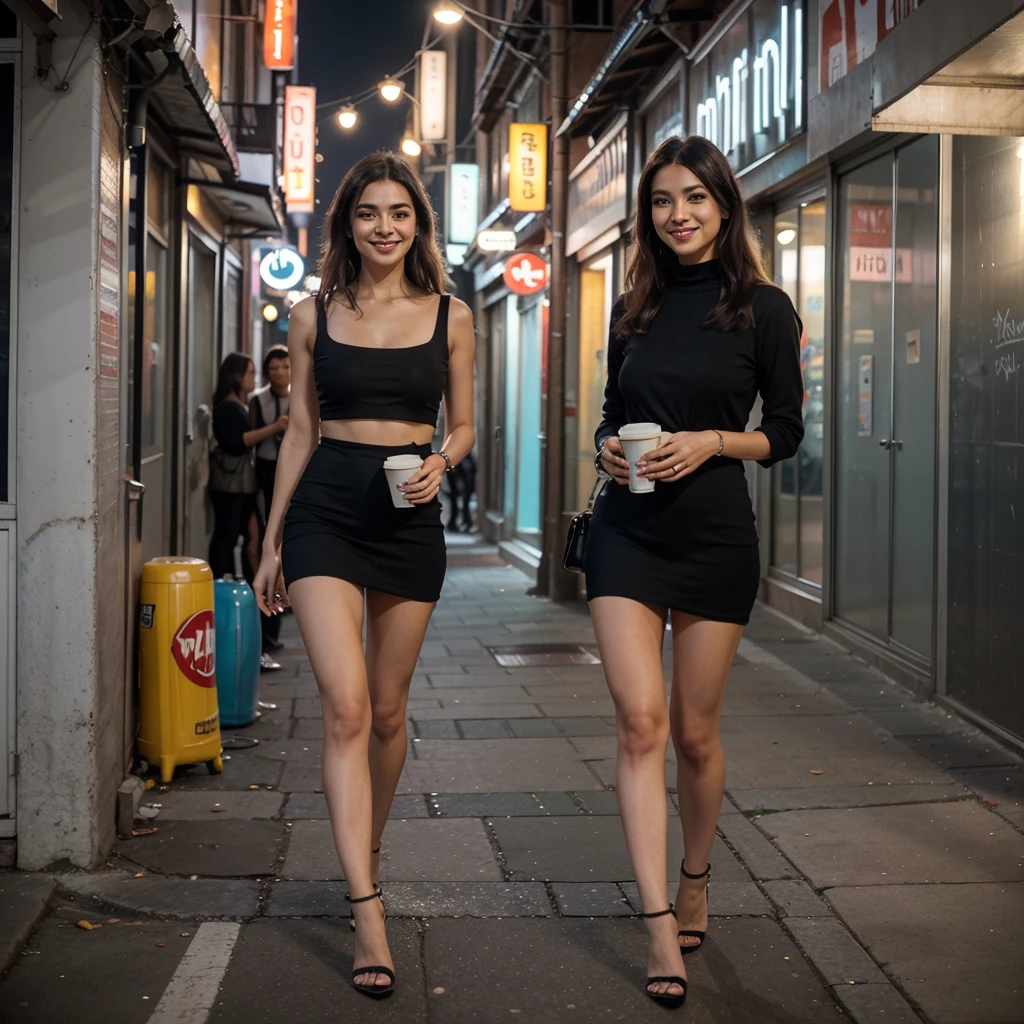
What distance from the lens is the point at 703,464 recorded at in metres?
3.78

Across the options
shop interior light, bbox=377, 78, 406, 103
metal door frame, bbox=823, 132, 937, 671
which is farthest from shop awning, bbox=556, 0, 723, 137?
shop interior light, bbox=377, 78, 406, 103

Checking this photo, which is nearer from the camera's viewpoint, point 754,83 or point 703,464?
point 703,464

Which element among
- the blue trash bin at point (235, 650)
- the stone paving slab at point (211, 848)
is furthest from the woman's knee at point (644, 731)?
the blue trash bin at point (235, 650)

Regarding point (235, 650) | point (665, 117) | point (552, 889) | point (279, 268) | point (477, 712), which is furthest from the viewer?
point (279, 268)

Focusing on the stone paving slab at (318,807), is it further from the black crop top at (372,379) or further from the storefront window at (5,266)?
the black crop top at (372,379)

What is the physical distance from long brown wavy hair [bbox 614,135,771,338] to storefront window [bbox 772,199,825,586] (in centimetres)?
600

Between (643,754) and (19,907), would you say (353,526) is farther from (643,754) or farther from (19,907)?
(19,907)

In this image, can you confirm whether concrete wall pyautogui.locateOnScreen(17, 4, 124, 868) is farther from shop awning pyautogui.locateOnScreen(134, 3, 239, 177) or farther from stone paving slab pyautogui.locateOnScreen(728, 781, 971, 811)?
stone paving slab pyautogui.locateOnScreen(728, 781, 971, 811)

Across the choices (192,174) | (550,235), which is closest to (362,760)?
(192,174)

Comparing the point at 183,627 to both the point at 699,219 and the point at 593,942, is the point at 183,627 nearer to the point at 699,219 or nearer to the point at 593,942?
the point at 593,942

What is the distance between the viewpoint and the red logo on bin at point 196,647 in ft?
19.3

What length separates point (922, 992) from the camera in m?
3.70

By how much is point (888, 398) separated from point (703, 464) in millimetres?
4943

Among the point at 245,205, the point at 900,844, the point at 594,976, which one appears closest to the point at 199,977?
the point at 594,976
